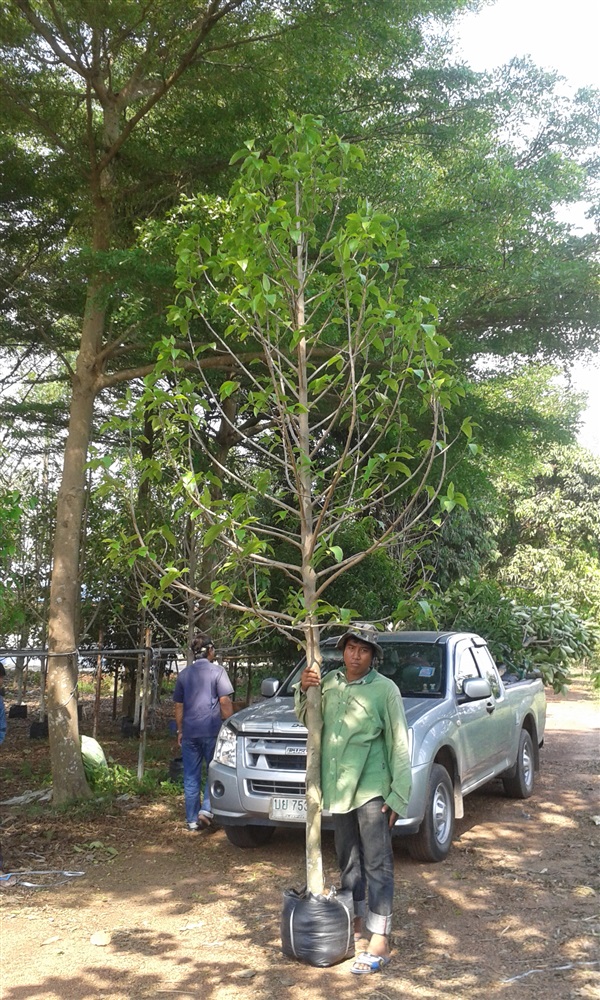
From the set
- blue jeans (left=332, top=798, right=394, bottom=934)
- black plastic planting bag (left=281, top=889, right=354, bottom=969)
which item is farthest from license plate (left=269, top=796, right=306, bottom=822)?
black plastic planting bag (left=281, top=889, right=354, bottom=969)

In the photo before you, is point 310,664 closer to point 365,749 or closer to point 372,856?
point 365,749

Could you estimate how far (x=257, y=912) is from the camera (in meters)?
5.83

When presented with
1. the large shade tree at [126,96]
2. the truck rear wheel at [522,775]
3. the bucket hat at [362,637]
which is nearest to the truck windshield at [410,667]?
the truck rear wheel at [522,775]

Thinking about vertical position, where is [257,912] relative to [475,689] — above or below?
below

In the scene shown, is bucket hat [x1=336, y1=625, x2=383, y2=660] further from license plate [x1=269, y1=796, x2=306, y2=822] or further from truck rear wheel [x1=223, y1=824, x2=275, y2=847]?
truck rear wheel [x1=223, y1=824, x2=275, y2=847]

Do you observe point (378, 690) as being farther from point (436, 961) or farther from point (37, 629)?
point (37, 629)

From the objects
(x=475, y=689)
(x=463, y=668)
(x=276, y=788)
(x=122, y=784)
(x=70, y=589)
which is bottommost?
(x=122, y=784)

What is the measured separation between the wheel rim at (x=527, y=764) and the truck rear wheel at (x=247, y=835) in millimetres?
3195

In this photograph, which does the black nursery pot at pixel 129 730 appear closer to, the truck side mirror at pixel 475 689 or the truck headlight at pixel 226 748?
the truck headlight at pixel 226 748

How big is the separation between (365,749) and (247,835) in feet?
9.60

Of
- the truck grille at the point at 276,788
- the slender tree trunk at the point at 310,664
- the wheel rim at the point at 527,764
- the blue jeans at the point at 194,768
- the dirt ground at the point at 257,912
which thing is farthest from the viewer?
the wheel rim at the point at 527,764

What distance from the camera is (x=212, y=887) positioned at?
6.45m

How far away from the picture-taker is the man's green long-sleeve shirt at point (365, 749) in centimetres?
484

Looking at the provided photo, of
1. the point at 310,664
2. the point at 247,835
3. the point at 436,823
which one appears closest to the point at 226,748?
the point at 247,835
